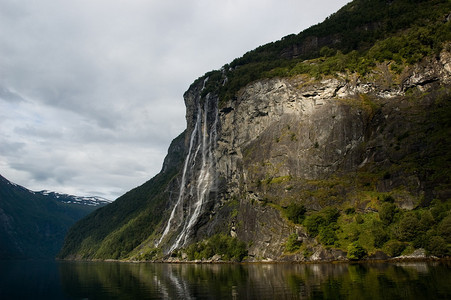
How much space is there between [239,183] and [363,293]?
82315 millimetres

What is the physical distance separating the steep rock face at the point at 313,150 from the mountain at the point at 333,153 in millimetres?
318

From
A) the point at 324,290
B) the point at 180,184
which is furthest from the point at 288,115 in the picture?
the point at 324,290

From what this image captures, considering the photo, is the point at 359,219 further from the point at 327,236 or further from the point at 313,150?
the point at 313,150

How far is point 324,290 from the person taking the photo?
95.0 ft

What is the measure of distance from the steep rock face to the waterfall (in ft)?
2.96

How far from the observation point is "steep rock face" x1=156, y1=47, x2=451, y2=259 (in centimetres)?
7481

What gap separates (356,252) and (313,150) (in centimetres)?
3295

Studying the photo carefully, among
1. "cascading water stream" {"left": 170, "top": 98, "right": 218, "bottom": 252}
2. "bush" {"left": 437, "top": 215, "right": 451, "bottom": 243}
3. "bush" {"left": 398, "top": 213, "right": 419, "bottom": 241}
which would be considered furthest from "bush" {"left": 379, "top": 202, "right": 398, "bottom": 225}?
"cascading water stream" {"left": 170, "top": 98, "right": 218, "bottom": 252}

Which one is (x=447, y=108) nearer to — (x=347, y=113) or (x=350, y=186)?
(x=347, y=113)

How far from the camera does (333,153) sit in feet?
279

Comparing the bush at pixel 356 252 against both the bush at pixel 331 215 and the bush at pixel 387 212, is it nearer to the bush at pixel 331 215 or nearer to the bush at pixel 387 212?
the bush at pixel 387 212

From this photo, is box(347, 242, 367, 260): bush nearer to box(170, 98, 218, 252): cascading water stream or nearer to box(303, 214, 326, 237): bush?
box(303, 214, 326, 237): bush

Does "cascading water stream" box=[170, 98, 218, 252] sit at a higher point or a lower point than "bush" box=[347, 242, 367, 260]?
higher

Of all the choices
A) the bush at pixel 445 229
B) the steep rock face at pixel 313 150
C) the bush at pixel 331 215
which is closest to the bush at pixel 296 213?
the steep rock face at pixel 313 150
